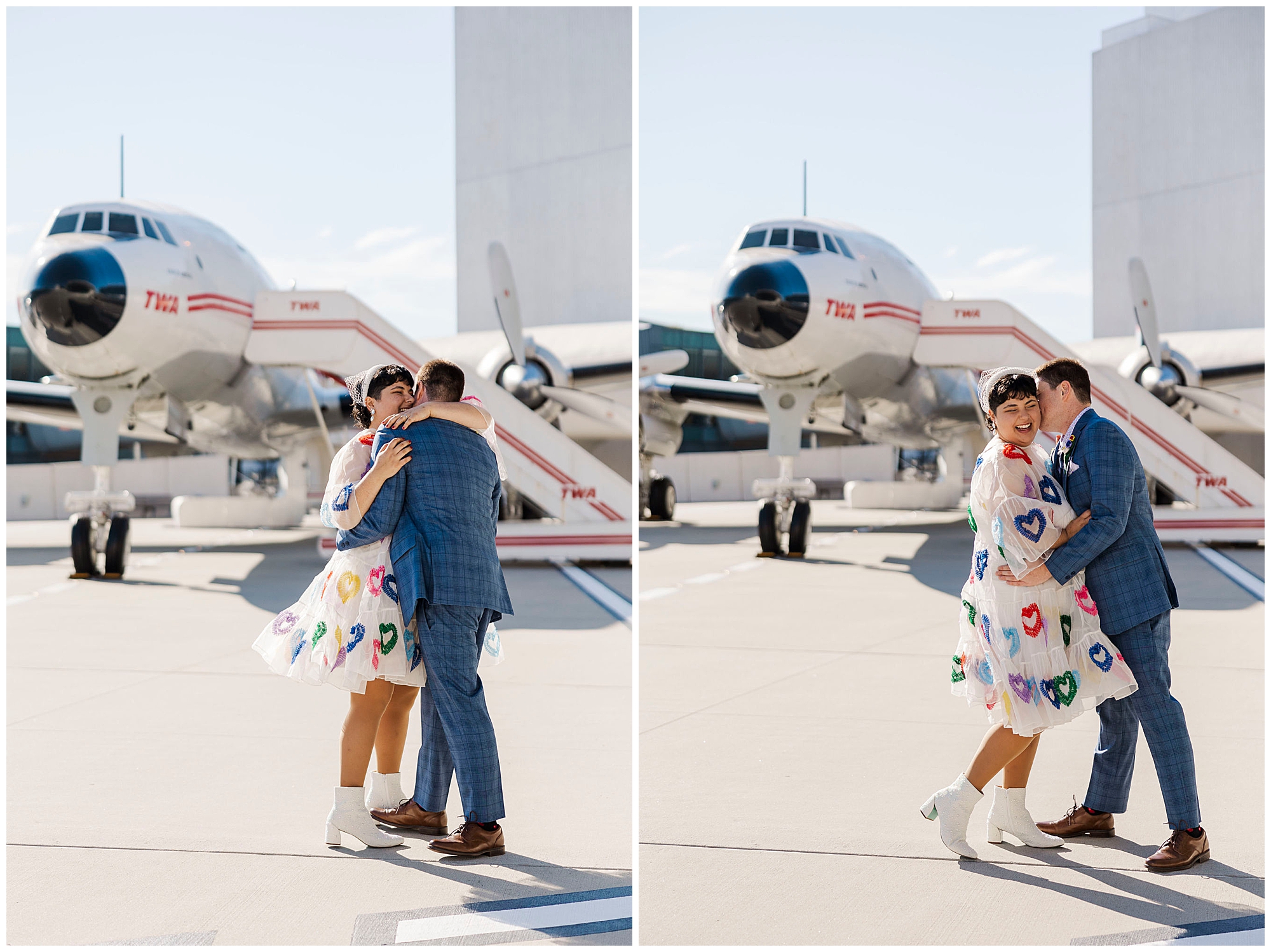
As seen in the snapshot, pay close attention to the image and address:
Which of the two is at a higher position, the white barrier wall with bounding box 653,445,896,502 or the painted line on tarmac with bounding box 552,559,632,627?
the white barrier wall with bounding box 653,445,896,502

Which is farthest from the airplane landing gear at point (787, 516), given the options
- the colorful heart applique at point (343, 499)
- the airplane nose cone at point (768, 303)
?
the colorful heart applique at point (343, 499)

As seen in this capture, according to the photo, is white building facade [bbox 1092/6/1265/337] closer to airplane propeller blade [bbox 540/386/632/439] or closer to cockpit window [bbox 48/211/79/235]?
airplane propeller blade [bbox 540/386/632/439]

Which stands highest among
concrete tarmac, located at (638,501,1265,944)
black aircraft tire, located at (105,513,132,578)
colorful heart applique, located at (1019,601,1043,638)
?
colorful heart applique, located at (1019,601,1043,638)

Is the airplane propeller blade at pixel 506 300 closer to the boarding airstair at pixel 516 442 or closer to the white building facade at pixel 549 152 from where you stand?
the boarding airstair at pixel 516 442

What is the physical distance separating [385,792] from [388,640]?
0.72 m

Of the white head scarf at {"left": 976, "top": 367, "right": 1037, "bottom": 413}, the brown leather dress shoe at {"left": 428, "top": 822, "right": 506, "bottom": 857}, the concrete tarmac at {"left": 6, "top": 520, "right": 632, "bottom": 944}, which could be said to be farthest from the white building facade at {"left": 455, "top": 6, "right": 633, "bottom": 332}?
the brown leather dress shoe at {"left": 428, "top": 822, "right": 506, "bottom": 857}

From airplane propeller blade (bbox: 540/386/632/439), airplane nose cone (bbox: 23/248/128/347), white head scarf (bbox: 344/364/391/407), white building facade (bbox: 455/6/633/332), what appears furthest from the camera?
white building facade (bbox: 455/6/633/332)

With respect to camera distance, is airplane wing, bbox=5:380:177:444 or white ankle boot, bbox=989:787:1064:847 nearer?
white ankle boot, bbox=989:787:1064:847

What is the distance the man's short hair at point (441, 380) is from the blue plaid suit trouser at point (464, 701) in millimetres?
641

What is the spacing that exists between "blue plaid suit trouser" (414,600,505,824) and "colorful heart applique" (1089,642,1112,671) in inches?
70.5

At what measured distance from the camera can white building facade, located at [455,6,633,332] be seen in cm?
2811

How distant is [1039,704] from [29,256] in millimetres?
11244

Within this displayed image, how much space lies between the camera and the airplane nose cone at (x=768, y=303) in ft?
41.7

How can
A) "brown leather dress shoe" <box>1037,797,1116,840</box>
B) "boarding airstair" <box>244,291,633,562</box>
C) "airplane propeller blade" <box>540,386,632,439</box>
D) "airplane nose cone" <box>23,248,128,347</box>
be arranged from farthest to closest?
"airplane propeller blade" <box>540,386,632,439</box> → "boarding airstair" <box>244,291,633,562</box> → "airplane nose cone" <box>23,248,128,347</box> → "brown leather dress shoe" <box>1037,797,1116,840</box>
